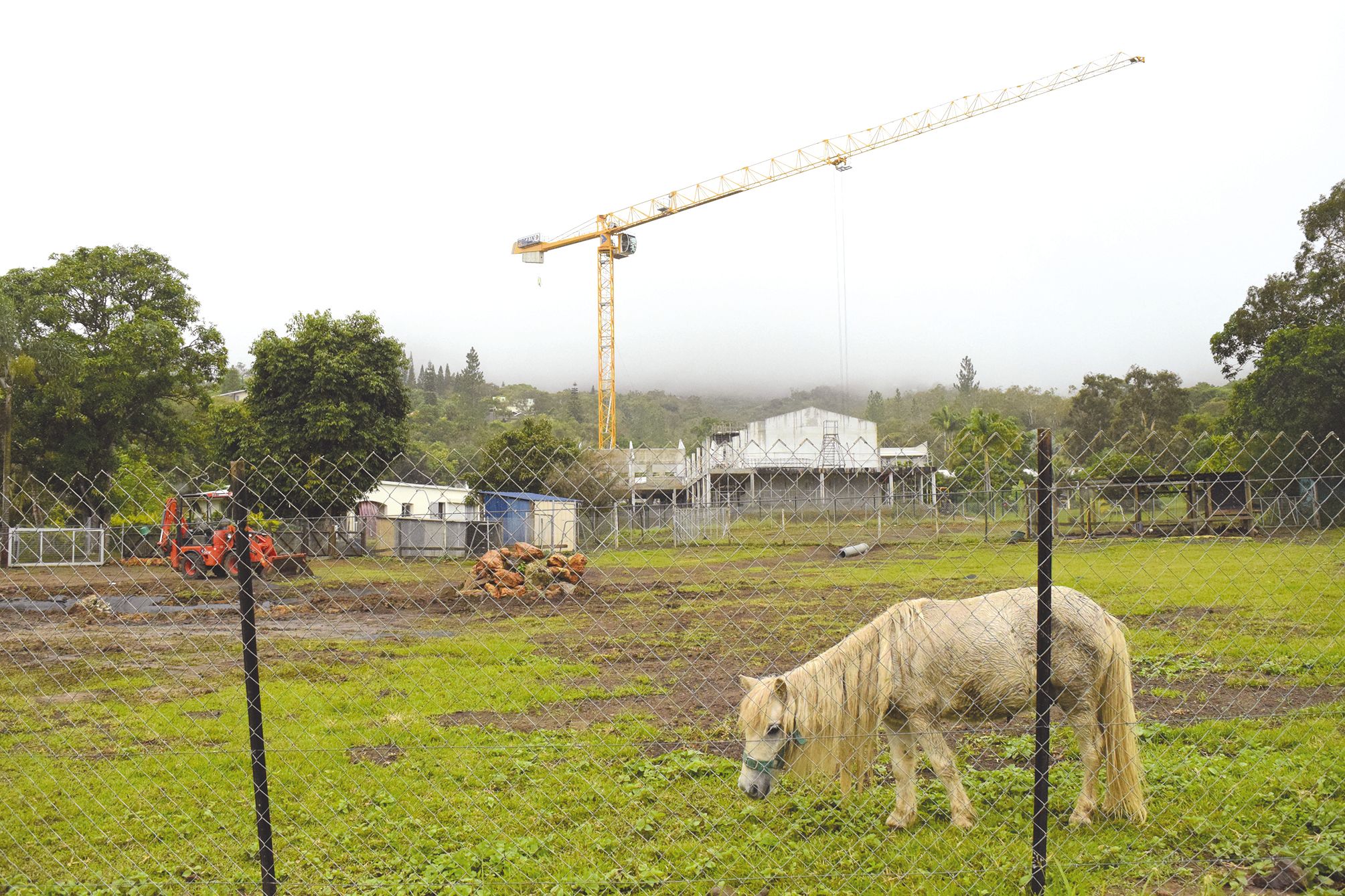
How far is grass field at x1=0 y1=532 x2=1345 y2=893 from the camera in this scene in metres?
4.02

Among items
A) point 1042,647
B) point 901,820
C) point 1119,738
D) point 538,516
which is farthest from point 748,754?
point 538,516

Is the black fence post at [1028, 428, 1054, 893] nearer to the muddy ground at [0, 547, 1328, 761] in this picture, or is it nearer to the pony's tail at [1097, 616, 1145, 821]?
the pony's tail at [1097, 616, 1145, 821]

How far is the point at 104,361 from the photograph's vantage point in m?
26.8

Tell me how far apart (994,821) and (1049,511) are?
2229 mm

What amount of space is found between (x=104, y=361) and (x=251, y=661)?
29374 millimetres

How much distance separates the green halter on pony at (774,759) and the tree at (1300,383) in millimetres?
31451

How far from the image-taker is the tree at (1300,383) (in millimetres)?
28094

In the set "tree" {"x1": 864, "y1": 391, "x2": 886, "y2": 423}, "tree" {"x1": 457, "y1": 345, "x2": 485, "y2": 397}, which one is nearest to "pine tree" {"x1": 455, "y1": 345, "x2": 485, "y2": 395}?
"tree" {"x1": 457, "y1": 345, "x2": 485, "y2": 397}

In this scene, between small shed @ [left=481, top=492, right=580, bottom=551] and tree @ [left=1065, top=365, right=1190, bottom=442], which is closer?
small shed @ [left=481, top=492, right=580, bottom=551]

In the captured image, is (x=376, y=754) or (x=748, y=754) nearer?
(x=748, y=754)

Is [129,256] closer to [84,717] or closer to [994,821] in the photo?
[84,717]

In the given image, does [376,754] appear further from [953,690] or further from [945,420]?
[945,420]

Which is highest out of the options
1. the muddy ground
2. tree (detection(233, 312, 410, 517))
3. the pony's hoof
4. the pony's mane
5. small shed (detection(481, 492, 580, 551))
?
tree (detection(233, 312, 410, 517))

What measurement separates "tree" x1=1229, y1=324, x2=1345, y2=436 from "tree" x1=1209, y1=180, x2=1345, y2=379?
159 centimetres
